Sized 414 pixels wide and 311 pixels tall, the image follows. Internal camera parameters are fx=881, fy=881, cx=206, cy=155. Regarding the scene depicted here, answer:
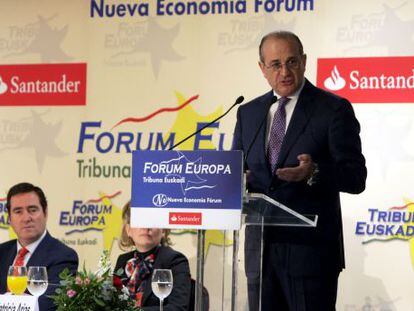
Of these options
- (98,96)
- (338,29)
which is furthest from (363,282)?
(98,96)

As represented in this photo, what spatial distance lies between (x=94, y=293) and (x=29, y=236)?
10.9 ft

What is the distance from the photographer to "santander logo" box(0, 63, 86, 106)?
6.52 metres

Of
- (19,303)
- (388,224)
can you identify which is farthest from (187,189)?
(388,224)

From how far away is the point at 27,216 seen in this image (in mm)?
6391

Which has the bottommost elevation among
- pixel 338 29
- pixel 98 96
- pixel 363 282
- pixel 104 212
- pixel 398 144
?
pixel 363 282

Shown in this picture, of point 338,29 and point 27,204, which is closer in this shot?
point 338,29

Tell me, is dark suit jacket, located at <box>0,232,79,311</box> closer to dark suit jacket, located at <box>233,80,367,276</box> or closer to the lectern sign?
dark suit jacket, located at <box>233,80,367,276</box>

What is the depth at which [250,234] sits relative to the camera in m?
3.58

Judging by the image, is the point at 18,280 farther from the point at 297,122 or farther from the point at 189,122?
the point at 189,122

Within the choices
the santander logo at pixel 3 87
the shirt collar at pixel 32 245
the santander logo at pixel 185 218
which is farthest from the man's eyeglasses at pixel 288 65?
the santander logo at pixel 3 87

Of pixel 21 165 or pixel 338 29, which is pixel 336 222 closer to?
pixel 338 29

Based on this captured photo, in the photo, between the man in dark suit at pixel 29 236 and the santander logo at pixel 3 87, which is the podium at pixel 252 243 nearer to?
the man in dark suit at pixel 29 236

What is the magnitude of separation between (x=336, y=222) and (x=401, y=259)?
1.69 meters

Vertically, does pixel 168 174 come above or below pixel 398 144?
below
